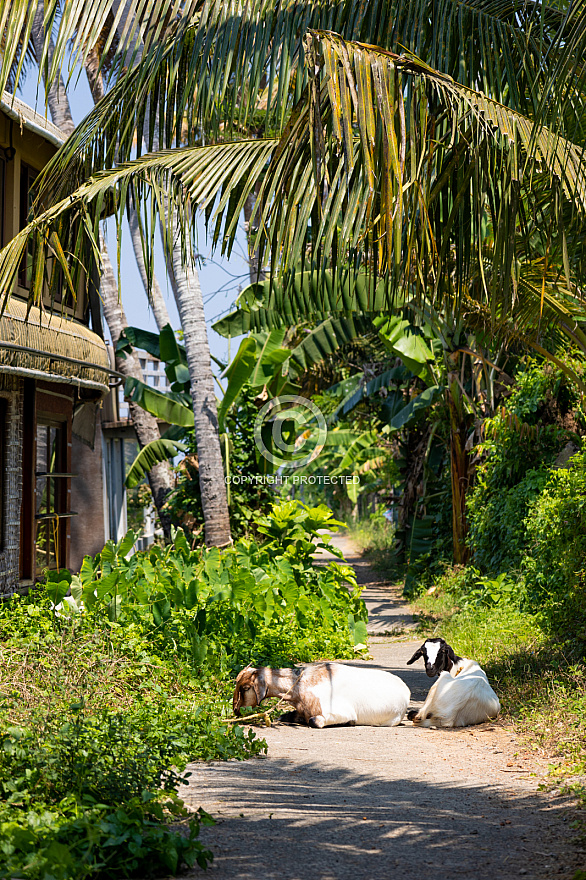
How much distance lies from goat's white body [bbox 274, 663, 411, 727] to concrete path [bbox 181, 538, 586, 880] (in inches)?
6.8

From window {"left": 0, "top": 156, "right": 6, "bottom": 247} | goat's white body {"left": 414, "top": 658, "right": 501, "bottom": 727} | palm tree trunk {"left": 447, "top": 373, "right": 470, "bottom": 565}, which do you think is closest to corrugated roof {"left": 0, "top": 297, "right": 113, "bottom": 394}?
window {"left": 0, "top": 156, "right": 6, "bottom": 247}

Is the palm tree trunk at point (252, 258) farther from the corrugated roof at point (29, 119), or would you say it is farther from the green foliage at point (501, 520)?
the green foliage at point (501, 520)

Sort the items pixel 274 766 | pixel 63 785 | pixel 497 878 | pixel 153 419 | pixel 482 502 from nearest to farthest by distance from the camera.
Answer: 1. pixel 497 878
2. pixel 63 785
3. pixel 274 766
4. pixel 482 502
5. pixel 153 419

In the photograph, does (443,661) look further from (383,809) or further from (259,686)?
(383,809)

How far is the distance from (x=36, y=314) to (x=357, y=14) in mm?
4478

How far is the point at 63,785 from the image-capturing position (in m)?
3.65

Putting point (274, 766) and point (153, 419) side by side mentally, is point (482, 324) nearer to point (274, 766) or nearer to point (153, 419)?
point (274, 766)

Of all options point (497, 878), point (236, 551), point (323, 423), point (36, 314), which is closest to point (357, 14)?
point (36, 314)

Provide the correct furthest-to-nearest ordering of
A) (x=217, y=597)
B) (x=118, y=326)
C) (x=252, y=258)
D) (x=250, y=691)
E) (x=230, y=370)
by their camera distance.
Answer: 1. (x=118, y=326)
2. (x=230, y=370)
3. (x=252, y=258)
4. (x=217, y=597)
5. (x=250, y=691)

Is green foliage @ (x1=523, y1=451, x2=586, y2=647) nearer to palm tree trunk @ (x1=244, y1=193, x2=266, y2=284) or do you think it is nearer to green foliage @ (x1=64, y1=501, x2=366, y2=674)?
green foliage @ (x1=64, y1=501, x2=366, y2=674)

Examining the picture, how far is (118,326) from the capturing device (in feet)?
44.5

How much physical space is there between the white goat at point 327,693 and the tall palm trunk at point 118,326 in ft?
24.9

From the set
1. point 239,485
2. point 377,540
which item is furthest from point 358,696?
point 377,540

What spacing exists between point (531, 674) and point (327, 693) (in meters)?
1.79
